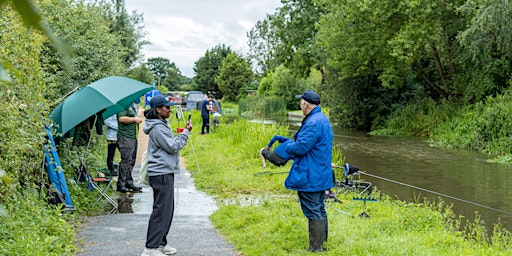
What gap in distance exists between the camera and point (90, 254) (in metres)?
6.42

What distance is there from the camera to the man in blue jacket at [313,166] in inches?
240

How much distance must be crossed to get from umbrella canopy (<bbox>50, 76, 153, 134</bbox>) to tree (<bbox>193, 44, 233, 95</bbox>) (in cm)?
8068

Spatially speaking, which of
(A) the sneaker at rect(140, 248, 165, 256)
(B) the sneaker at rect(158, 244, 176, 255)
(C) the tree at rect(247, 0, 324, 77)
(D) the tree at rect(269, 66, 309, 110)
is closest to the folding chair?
(B) the sneaker at rect(158, 244, 176, 255)

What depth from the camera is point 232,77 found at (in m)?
79.8

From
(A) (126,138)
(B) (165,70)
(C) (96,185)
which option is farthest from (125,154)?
(B) (165,70)

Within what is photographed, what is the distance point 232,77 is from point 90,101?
233ft

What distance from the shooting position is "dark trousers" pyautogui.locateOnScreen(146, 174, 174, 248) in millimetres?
6207

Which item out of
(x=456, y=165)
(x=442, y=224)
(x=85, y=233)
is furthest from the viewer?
(x=456, y=165)

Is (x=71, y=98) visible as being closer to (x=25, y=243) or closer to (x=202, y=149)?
(x=25, y=243)

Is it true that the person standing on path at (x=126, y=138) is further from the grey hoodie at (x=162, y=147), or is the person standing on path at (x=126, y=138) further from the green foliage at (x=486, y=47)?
the green foliage at (x=486, y=47)

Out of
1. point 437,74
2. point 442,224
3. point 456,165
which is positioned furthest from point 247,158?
point 437,74

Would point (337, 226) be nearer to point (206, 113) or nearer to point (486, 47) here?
point (206, 113)

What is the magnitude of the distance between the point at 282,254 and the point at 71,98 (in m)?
4.71

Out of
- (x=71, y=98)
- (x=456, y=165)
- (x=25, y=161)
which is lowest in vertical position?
(x=456, y=165)
